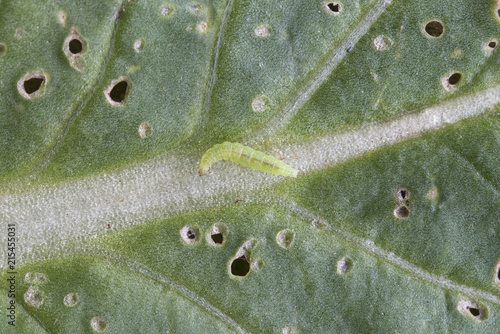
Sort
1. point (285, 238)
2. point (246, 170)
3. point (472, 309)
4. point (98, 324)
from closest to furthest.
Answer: point (98, 324)
point (285, 238)
point (472, 309)
point (246, 170)

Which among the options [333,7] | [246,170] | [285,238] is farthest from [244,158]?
[333,7]

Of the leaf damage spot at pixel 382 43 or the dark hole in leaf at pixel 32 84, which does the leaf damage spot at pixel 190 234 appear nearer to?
the dark hole in leaf at pixel 32 84

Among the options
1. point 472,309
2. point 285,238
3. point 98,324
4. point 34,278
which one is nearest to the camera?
point 98,324

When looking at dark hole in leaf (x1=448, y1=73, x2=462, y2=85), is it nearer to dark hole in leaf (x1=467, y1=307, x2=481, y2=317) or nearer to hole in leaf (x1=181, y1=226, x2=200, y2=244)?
dark hole in leaf (x1=467, y1=307, x2=481, y2=317)

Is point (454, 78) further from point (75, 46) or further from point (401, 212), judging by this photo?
point (75, 46)

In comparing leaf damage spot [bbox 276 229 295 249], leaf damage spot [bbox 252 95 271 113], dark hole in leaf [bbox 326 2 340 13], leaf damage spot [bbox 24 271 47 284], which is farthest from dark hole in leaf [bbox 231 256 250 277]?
dark hole in leaf [bbox 326 2 340 13]

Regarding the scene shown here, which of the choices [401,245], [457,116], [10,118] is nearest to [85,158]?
[10,118]

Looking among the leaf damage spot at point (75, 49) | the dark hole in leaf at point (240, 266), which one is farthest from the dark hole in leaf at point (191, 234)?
the leaf damage spot at point (75, 49)
